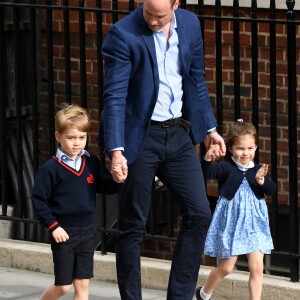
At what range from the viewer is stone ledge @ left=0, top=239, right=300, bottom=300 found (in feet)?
24.0

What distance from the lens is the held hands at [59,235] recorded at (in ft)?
20.9

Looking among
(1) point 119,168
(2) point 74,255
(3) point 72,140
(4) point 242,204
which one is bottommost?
(2) point 74,255

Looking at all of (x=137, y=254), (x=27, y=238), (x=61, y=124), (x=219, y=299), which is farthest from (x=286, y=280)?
(x=27, y=238)

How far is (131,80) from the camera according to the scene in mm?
6367

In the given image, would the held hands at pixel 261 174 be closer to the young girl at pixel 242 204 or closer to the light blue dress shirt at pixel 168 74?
the young girl at pixel 242 204

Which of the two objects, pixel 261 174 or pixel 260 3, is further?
pixel 260 3

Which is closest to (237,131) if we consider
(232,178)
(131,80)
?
(232,178)

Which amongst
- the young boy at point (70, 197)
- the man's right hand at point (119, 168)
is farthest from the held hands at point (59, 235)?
the man's right hand at point (119, 168)

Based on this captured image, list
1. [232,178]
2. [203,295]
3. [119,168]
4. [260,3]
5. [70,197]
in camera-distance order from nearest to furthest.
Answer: [119,168] < [70,197] < [232,178] < [203,295] < [260,3]

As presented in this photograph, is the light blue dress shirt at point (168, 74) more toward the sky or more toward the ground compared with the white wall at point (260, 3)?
more toward the ground

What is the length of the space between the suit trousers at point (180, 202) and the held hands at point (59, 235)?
12.7 inches

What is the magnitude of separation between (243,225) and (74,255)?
3.31 ft

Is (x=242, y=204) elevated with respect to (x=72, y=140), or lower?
lower

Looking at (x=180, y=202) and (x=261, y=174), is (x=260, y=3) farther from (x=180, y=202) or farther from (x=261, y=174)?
(x=180, y=202)
